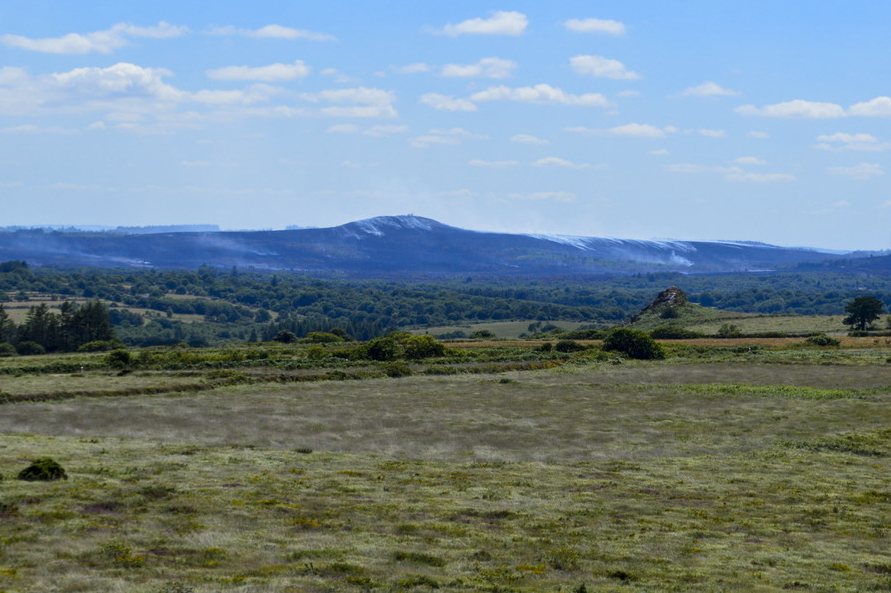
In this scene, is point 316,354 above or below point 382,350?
below

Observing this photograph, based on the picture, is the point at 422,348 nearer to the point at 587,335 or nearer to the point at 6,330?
the point at 587,335

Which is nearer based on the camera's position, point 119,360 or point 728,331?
point 119,360

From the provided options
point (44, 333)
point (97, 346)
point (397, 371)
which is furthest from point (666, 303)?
point (44, 333)

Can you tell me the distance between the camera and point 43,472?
99.7 ft

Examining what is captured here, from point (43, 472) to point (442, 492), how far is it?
13530 mm

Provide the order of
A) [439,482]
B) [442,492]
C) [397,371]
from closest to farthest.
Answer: [442,492]
[439,482]
[397,371]

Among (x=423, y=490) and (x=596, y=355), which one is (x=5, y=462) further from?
(x=596, y=355)

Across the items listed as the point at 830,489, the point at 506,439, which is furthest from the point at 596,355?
the point at 830,489

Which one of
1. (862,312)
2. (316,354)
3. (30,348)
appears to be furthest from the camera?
(862,312)

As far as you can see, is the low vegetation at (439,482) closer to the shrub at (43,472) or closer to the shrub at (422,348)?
the shrub at (43,472)

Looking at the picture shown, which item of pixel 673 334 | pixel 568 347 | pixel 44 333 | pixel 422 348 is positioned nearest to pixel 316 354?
pixel 422 348

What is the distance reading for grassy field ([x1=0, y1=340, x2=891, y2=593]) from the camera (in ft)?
72.0

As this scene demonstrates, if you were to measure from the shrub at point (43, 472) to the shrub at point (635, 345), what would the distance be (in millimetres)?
77890

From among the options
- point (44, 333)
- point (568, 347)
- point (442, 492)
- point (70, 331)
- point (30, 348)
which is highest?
point (442, 492)
